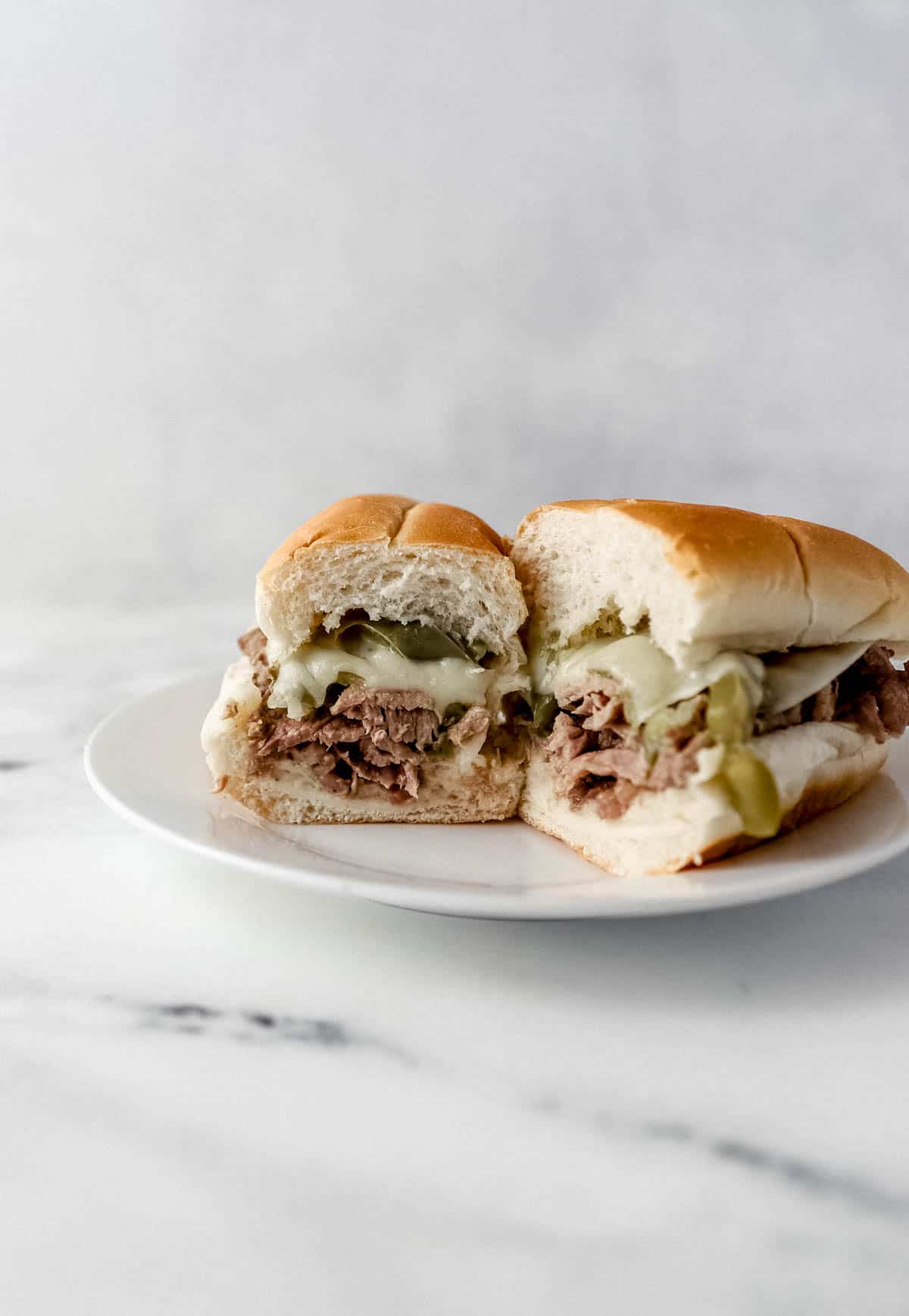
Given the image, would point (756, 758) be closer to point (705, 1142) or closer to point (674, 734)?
point (674, 734)

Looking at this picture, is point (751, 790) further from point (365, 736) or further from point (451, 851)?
point (365, 736)

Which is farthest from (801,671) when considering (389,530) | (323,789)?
(323,789)

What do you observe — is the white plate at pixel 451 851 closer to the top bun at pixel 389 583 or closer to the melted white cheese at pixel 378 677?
the melted white cheese at pixel 378 677

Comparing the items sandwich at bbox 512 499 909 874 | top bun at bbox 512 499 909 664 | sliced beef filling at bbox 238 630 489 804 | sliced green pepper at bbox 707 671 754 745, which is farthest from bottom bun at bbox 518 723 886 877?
sliced beef filling at bbox 238 630 489 804

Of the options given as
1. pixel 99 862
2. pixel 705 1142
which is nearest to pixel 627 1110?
pixel 705 1142

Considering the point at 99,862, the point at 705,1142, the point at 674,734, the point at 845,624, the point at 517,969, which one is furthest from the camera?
the point at 99,862

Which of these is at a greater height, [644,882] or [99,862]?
[644,882]
